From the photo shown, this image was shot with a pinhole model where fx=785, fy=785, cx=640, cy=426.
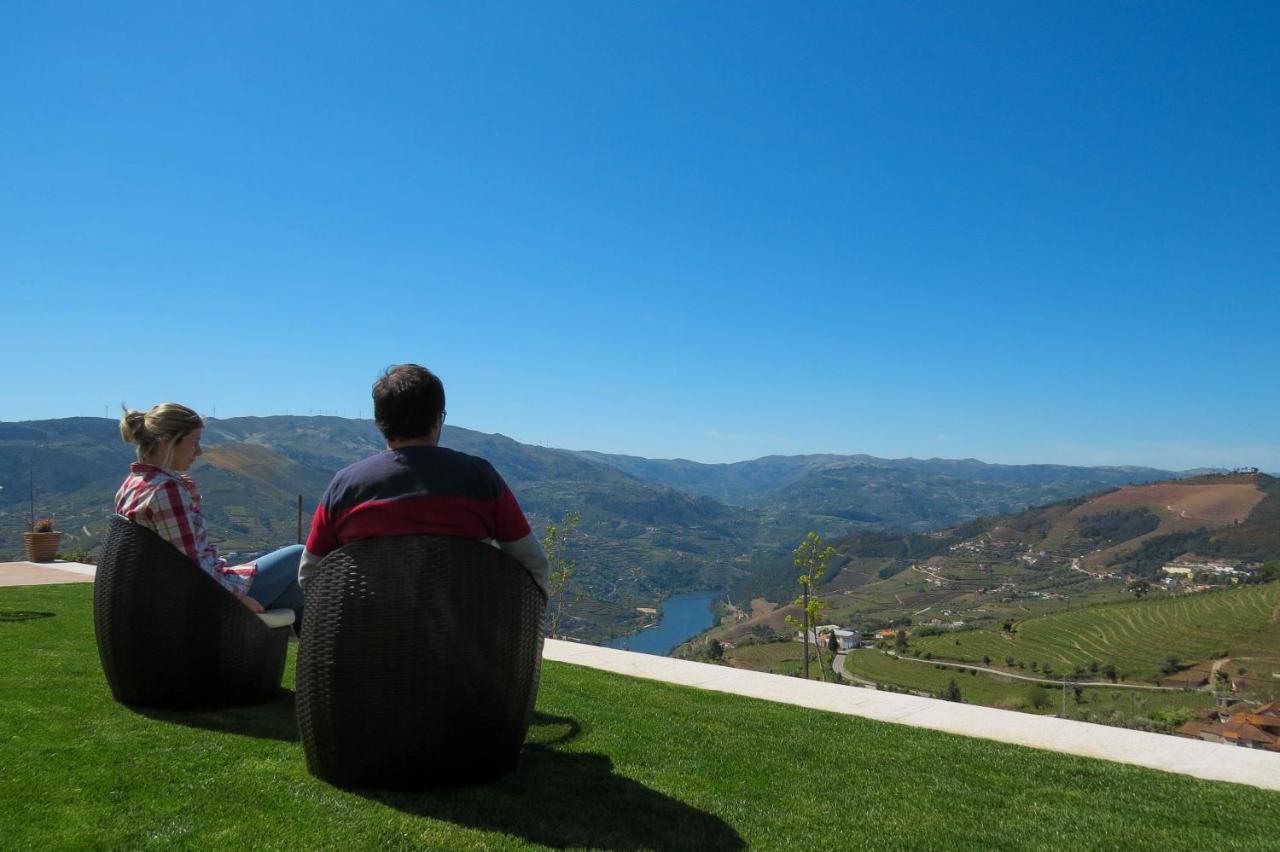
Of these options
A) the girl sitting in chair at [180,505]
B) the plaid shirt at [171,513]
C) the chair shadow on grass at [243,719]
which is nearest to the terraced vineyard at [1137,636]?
the chair shadow on grass at [243,719]

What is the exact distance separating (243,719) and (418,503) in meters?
1.69

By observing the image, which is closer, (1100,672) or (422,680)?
(422,680)

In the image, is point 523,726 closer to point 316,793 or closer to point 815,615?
point 316,793

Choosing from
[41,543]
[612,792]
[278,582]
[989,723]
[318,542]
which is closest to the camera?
[318,542]

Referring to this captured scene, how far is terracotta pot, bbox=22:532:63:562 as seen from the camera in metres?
12.7

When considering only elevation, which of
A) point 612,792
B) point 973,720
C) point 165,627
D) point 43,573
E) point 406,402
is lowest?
point 43,573

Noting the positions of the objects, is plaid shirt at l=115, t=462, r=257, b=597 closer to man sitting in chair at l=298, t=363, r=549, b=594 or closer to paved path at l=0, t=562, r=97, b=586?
man sitting in chair at l=298, t=363, r=549, b=594

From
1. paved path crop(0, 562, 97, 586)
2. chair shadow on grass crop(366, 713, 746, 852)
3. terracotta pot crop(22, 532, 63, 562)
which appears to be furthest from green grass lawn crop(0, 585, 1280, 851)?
terracotta pot crop(22, 532, 63, 562)

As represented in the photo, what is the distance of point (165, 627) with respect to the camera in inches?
129

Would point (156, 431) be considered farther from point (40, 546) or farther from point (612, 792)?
point (40, 546)

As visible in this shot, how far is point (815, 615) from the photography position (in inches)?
344

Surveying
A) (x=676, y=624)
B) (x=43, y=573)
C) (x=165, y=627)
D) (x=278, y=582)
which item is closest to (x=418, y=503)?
(x=278, y=582)

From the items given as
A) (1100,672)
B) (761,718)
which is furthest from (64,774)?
(1100,672)

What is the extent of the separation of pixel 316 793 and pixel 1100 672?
54.3 m
